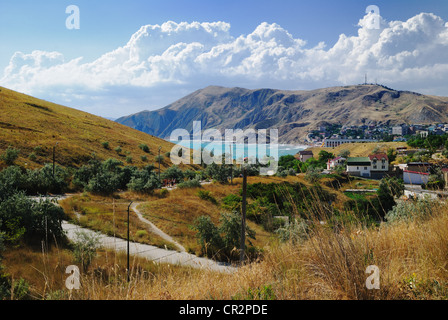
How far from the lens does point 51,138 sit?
4306 cm

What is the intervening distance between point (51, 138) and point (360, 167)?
59919 millimetres

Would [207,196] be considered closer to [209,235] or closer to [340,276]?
[209,235]

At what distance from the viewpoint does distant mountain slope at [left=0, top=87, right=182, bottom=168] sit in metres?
35.8

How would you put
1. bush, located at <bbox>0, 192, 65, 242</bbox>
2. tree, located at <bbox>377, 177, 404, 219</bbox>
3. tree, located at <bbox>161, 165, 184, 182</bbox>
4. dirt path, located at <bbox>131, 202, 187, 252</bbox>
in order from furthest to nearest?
tree, located at <bbox>161, 165, 184, 182</bbox>
dirt path, located at <bbox>131, 202, 187, 252</bbox>
bush, located at <bbox>0, 192, 65, 242</bbox>
tree, located at <bbox>377, 177, 404, 219</bbox>

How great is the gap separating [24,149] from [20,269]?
3387cm

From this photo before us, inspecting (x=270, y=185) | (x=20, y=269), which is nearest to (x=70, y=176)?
(x=270, y=185)

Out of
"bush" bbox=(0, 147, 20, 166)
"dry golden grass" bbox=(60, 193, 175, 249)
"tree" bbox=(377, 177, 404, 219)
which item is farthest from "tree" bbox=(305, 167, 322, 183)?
"bush" bbox=(0, 147, 20, 166)

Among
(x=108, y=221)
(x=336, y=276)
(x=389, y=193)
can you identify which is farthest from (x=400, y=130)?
(x=336, y=276)

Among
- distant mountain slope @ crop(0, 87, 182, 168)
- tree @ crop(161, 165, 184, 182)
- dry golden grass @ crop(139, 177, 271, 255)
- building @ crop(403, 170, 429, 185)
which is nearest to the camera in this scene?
building @ crop(403, 170, 429, 185)

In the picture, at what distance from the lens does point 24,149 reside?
34.9 meters

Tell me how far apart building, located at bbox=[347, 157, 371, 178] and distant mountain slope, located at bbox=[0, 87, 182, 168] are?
1576 inches

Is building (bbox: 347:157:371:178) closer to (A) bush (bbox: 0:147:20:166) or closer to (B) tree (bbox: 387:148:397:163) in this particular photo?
(B) tree (bbox: 387:148:397:163)
